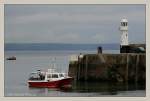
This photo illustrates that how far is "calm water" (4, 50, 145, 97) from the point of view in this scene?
2.59 meters

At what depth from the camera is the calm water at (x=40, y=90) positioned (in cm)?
259

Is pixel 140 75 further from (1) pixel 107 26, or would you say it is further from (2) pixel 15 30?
(2) pixel 15 30

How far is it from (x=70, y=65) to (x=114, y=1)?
502mm

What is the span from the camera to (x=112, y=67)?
268 centimetres

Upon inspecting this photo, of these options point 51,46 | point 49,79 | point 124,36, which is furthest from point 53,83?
point 124,36

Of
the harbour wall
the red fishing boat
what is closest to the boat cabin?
the red fishing boat

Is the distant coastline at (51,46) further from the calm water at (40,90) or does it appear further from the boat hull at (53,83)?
the boat hull at (53,83)

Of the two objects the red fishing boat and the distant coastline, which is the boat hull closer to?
the red fishing boat

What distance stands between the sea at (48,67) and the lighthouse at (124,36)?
0.03 meters

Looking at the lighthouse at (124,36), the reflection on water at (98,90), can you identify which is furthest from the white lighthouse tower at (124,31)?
the reflection on water at (98,90)

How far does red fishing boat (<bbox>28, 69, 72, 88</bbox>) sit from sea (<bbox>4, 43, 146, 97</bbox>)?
48mm

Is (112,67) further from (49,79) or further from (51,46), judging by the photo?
(49,79)

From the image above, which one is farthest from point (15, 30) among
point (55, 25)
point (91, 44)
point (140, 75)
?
point (140, 75)

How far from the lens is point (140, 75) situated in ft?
8.59
